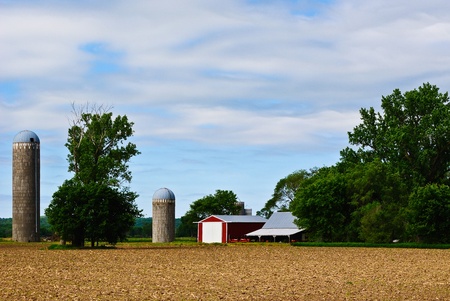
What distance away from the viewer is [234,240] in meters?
104

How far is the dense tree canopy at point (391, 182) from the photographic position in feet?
238

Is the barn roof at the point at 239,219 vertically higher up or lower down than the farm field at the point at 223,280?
higher up

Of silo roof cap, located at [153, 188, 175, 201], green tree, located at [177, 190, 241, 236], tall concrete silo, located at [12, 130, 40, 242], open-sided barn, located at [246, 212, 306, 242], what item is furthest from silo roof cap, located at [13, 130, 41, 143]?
green tree, located at [177, 190, 241, 236]

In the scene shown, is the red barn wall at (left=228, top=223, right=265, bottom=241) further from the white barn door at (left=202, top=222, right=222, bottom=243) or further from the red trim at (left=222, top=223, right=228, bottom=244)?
the white barn door at (left=202, top=222, right=222, bottom=243)

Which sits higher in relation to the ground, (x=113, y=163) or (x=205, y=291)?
(x=113, y=163)

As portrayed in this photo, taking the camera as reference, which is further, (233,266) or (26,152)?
(26,152)

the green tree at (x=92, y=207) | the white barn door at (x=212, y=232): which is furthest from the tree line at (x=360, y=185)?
the white barn door at (x=212, y=232)

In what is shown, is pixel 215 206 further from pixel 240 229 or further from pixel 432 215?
pixel 432 215

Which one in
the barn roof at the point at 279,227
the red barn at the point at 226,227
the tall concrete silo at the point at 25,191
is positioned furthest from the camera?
the red barn at the point at 226,227

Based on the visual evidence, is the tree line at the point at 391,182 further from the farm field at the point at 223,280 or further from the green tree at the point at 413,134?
Result: the farm field at the point at 223,280

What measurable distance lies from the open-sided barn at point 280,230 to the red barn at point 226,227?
8.09ft

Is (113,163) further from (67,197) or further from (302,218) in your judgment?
(302,218)

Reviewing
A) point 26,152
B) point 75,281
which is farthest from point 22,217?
point 75,281

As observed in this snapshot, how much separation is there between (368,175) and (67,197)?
32.7m
